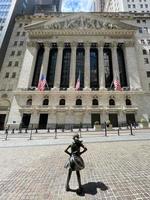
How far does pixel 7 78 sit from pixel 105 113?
2861 cm

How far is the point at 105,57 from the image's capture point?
45.3m

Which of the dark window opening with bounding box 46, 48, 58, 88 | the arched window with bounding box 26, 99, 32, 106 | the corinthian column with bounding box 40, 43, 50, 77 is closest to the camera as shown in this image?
the arched window with bounding box 26, 99, 32, 106

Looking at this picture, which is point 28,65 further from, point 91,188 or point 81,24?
point 91,188

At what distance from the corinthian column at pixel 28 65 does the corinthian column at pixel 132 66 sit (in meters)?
26.3

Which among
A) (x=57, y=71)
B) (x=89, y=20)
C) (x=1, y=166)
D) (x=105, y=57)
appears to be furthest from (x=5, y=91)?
(x=1, y=166)

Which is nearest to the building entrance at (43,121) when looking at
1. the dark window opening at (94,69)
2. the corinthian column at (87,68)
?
the corinthian column at (87,68)

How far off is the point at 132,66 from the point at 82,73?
13820mm

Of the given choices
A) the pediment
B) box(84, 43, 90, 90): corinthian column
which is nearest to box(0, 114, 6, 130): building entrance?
box(84, 43, 90, 90): corinthian column

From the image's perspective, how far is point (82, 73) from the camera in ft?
140

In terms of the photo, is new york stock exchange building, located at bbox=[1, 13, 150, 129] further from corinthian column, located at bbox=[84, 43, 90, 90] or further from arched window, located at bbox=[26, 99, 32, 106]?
arched window, located at bbox=[26, 99, 32, 106]

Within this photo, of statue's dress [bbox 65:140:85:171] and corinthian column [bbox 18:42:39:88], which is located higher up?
corinthian column [bbox 18:42:39:88]

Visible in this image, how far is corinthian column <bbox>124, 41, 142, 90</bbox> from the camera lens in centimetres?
3975

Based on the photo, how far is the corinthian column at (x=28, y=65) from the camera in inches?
1580

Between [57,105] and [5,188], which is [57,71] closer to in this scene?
[57,105]
